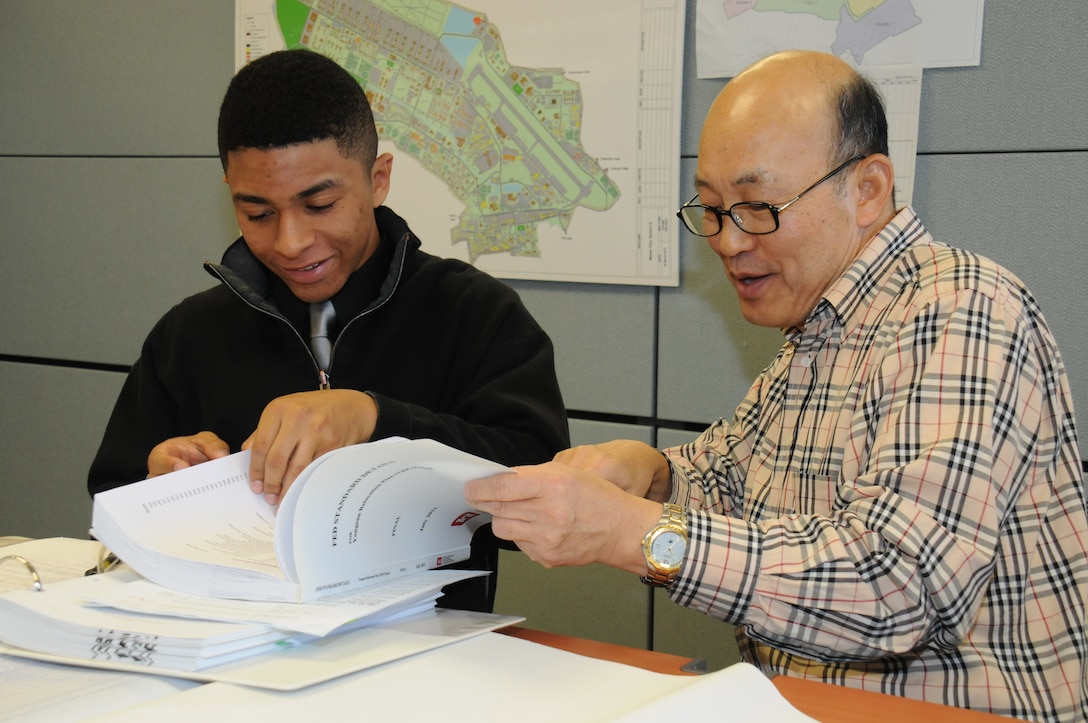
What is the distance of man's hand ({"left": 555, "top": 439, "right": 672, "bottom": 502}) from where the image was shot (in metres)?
1.17

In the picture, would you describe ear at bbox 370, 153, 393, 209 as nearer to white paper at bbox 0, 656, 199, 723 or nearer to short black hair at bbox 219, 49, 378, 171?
short black hair at bbox 219, 49, 378, 171

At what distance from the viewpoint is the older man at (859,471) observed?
96 centimetres

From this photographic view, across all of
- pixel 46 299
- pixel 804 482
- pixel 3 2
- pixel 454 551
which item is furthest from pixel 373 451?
pixel 3 2

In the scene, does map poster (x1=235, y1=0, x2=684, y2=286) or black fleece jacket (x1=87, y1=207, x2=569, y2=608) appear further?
map poster (x1=235, y1=0, x2=684, y2=286)

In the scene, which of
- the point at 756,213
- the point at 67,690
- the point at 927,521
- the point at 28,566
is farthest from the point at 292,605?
the point at 756,213

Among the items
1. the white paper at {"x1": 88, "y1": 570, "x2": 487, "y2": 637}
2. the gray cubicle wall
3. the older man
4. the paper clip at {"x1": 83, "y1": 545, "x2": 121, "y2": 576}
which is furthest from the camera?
the gray cubicle wall

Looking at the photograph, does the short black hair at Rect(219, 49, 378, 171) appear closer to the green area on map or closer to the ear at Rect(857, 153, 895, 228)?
the ear at Rect(857, 153, 895, 228)

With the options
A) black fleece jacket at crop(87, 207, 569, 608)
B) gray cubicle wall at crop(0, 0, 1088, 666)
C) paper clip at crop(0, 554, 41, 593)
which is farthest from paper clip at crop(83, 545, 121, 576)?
gray cubicle wall at crop(0, 0, 1088, 666)

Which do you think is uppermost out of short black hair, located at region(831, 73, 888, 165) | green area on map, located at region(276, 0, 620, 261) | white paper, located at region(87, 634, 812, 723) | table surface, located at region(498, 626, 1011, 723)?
green area on map, located at region(276, 0, 620, 261)

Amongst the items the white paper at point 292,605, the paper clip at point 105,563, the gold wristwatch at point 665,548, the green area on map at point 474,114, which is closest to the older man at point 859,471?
the gold wristwatch at point 665,548

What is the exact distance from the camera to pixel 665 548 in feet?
3.26

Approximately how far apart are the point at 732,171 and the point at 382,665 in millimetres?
709

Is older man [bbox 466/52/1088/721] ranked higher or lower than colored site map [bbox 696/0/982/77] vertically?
lower

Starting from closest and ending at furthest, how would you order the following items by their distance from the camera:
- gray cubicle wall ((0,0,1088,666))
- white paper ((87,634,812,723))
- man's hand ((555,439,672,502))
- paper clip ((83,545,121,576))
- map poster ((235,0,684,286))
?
white paper ((87,634,812,723)), paper clip ((83,545,121,576)), man's hand ((555,439,672,502)), gray cubicle wall ((0,0,1088,666)), map poster ((235,0,684,286))
